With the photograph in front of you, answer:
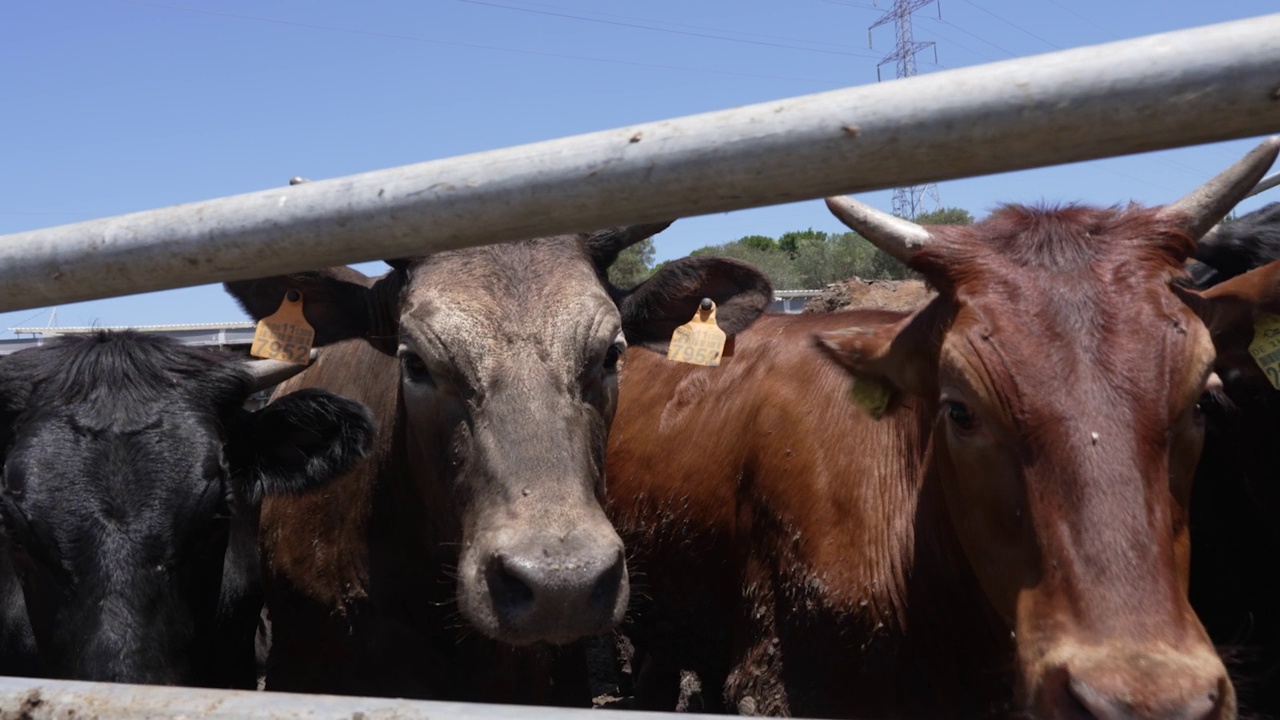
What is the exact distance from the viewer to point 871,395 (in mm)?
3639

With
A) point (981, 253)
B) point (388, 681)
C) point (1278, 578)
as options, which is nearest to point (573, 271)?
point (981, 253)

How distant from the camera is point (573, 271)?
381 centimetres

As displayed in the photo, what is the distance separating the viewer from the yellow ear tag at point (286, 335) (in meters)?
3.72

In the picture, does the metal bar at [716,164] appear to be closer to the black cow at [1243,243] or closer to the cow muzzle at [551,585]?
the cow muzzle at [551,585]

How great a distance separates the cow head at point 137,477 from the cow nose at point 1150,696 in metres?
2.57

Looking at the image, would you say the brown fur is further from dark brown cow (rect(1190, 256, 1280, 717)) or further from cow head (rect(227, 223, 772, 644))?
dark brown cow (rect(1190, 256, 1280, 717))

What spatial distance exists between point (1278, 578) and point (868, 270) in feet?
73.7

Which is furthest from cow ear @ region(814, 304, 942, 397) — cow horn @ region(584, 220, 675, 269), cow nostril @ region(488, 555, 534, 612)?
cow nostril @ region(488, 555, 534, 612)

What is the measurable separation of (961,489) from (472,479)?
4.94 ft

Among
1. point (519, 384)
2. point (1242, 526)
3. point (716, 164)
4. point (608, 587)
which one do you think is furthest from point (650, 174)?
point (1242, 526)

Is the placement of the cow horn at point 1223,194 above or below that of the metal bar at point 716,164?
below

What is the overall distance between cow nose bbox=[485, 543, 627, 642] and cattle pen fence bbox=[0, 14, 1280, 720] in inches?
53.3

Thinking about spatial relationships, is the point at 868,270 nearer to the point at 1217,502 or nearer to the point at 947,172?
the point at 1217,502

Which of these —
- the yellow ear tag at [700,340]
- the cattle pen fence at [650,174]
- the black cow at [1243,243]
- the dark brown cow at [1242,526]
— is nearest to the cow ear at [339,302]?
the yellow ear tag at [700,340]
